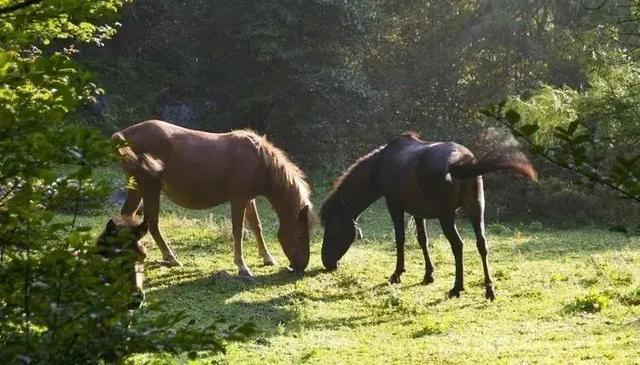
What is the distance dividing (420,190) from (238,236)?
7.38 feet

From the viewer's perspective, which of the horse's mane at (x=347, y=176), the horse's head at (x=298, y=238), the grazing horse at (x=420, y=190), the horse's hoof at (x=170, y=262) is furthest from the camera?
the horse's mane at (x=347, y=176)

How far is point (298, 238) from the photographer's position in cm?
936

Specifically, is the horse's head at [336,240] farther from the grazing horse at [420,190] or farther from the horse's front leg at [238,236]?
the horse's front leg at [238,236]

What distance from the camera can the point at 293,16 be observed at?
19734mm

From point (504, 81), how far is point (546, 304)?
1784 centimetres

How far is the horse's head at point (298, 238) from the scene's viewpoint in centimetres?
932

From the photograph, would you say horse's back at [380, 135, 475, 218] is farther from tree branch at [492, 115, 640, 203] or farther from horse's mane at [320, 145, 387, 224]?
tree branch at [492, 115, 640, 203]

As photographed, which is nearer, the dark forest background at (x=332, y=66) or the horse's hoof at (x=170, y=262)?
the horse's hoof at (x=170, y=262)

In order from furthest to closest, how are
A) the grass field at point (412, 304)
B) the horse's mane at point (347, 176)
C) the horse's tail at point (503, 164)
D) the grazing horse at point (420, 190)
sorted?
the horse's mane at point (347, 176), the grazing horse at point (420, 190), the horse's tail at point (503, 164), the grass field at point (412, 304)

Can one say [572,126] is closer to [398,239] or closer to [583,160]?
[583,160]

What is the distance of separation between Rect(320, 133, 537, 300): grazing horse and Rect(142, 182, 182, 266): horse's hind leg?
1942 mm

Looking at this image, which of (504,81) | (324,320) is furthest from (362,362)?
(504,81)

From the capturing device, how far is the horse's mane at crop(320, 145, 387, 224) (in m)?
9.77

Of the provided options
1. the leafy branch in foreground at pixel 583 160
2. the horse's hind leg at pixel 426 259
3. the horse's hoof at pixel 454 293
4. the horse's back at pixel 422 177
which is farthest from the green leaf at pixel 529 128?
the horse's hind leg at pixel 426 259
